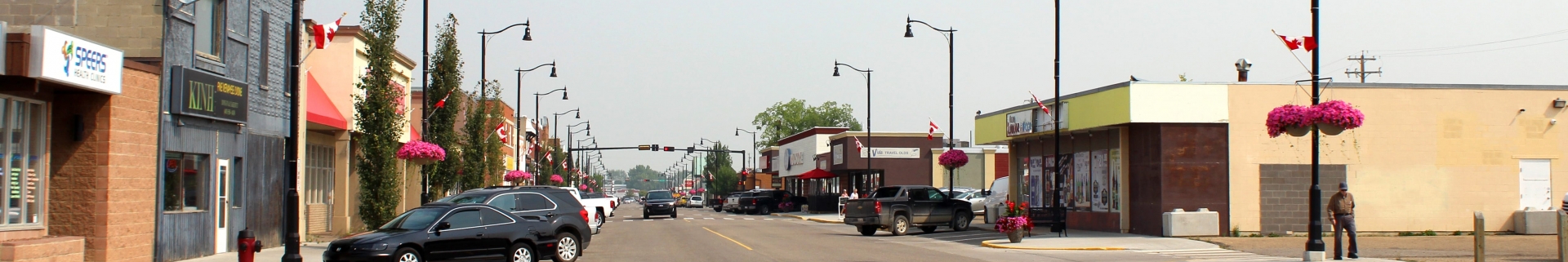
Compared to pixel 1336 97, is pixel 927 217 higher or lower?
lower

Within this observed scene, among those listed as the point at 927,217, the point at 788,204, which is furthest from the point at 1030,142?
the point at 788,204

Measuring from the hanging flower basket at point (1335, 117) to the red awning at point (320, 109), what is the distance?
19728 mm

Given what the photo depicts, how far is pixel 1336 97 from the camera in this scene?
26.2 metres

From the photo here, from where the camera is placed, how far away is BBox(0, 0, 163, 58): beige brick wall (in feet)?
58.3

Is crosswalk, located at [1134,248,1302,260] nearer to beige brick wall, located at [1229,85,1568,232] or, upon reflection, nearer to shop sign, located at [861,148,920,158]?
beige brick wall, located at [1229,85,1568,232]

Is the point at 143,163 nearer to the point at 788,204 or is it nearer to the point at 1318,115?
the point at 1318,115

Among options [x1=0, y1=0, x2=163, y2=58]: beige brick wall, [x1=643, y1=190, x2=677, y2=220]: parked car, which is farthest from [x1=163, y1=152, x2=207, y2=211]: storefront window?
[x1=643, y1=190, x2=677, y2=220]: parked car

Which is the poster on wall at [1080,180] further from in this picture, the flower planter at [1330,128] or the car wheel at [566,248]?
the car wheel at [566,248]

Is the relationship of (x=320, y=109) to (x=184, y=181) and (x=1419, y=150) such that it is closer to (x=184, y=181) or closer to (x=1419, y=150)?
(x=184, y=181)

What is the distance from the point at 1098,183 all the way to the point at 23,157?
896 inches

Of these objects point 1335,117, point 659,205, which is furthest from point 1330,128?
point 659,205

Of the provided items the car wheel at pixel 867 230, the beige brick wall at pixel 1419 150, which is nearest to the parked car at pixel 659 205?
the car wheel at pixel 867 230

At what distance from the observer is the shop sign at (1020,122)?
31016 mm

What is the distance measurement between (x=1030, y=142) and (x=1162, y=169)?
285 inches
